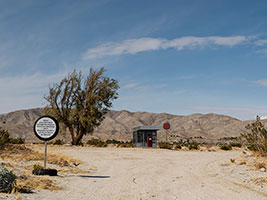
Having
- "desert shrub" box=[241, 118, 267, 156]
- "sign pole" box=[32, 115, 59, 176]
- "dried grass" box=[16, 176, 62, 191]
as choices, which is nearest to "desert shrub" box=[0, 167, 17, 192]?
"dried grass" box=[16, 176, 62, 191]

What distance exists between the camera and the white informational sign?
441 inches

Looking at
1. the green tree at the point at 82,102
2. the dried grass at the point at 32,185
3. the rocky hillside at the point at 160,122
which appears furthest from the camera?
the rocky hillside at the point at 160,122

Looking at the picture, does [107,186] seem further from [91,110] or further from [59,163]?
[91,110]

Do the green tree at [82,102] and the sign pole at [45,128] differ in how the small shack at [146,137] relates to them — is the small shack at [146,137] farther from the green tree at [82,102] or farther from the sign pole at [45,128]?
the sign pole at [45,128]

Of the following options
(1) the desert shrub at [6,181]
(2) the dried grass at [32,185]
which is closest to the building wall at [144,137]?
(2) the dried grass at [32,185]

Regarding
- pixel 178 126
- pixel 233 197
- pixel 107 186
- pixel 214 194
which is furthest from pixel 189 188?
pixel 178 126

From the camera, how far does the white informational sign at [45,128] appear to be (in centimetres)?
1120

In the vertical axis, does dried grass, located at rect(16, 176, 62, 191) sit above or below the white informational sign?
below

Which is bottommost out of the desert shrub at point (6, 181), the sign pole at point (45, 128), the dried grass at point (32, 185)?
the dried grass at point (32, 185)

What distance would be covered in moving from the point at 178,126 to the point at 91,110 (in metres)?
102

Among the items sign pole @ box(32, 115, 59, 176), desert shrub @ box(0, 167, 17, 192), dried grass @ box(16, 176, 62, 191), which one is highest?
sign pole @ box(32, 115, 59, 176)

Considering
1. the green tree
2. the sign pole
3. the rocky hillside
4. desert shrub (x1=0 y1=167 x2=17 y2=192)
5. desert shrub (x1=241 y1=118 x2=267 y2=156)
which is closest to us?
desert shrub (x1=0 y1=167 x2=17 y2=192)

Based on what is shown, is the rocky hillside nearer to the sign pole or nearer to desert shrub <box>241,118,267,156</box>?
desert shrub <box>241,118,267,156</box>

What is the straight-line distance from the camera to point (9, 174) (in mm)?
7371
